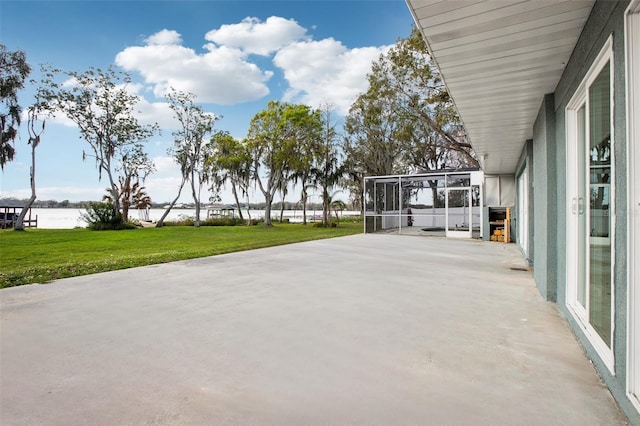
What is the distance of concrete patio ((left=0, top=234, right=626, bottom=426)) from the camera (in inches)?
67.7

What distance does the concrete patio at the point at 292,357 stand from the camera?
1721 mm

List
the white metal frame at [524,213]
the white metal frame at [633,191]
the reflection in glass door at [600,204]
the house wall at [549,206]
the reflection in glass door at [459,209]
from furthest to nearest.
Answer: the reflection in glass door at [459,209]
the white metal frame at [524,213]
the house wall at [549,206]
the reflection in glass door at [600,204]
the white metal frame at [633,191]

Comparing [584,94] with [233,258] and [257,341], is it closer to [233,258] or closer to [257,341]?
[257,341]

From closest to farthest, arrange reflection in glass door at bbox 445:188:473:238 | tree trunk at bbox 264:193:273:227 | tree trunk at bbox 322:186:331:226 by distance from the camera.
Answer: reflection in glass door at bbox 445:188:473:238
tree trunk at bbox 264:193:273:227
tree trunk at bbox 322:186:331:226

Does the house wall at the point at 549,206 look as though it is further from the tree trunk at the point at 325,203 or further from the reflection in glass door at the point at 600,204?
the tree trunk at the point at 325,203

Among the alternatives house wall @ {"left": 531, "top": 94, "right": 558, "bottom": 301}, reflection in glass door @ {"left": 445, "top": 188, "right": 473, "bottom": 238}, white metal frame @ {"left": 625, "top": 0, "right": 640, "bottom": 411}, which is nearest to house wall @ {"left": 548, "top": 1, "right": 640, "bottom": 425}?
white metal frame @ {"left": 625, "top": 0, "right": 640, "bottom": 411}

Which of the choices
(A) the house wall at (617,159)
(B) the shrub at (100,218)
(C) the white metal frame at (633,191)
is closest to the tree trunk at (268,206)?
(B) the shrub at (100,218)

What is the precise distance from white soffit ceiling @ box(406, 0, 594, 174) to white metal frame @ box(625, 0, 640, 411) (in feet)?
2.44

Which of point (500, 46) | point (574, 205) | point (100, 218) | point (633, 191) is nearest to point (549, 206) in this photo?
point (574, 205)

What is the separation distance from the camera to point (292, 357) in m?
2.36

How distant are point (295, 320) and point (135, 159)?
24.1 m

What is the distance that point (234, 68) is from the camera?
566 inches

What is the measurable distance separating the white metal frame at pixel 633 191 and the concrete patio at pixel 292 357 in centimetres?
33

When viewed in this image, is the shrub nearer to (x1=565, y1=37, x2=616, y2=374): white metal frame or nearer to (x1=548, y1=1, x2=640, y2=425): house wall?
(x1=565, y1=37, x2=616, y2=374): white metal frame
